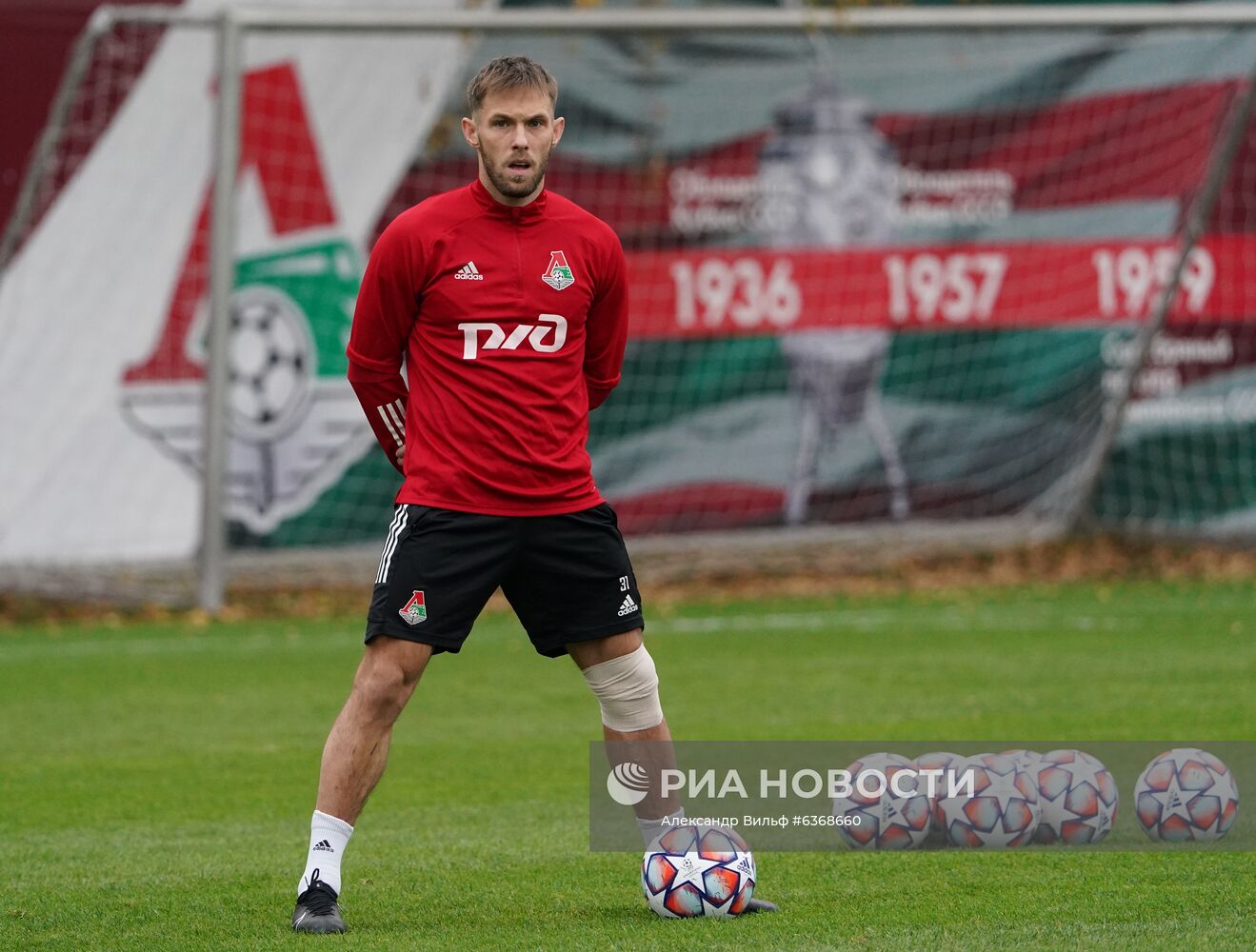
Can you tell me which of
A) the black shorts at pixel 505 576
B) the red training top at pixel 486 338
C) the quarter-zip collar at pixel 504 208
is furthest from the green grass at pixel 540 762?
the quarter-zip collar at pixel 504 208

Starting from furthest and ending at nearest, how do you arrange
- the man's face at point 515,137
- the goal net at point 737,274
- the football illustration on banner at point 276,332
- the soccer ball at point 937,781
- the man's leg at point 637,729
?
the football illustration on banner at point 276,332 < the goal net at point 737,274 < the soccer ball at point 937,781 < the man's leg at point 637,729 < the man's face at point 515,137

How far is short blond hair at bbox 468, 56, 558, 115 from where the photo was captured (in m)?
4.70

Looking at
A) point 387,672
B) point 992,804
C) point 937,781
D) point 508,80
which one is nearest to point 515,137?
point 508,80

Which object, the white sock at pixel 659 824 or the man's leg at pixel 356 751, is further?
the white sock at pixel 659 824

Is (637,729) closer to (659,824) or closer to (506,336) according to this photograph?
(659,824)

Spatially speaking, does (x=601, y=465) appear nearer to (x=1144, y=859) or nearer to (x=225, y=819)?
(x=225, y=819)

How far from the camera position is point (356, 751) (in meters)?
4.79

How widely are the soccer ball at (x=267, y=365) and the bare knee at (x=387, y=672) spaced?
751cm

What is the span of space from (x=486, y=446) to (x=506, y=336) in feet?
0.89

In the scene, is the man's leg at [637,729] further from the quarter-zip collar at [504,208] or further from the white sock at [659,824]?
the quarter-zip collar at [504,208]

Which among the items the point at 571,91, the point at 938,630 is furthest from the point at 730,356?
the point at 938,630

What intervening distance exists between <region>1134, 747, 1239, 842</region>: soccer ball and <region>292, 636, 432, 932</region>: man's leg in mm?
2084

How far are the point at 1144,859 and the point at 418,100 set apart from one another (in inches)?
327

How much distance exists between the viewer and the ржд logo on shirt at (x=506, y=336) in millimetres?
4824
